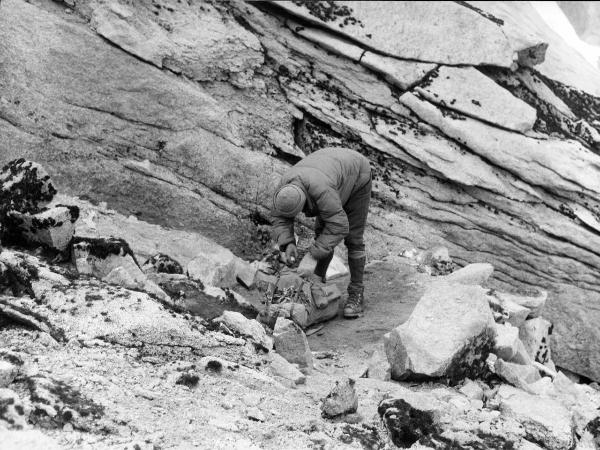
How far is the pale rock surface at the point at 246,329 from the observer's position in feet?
26.9

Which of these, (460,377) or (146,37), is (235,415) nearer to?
(460,377)

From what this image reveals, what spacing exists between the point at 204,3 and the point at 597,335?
39.0 ft

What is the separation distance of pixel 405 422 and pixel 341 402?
682mm

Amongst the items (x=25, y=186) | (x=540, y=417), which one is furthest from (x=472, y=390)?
(x=25, y=186)

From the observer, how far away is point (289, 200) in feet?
32.2

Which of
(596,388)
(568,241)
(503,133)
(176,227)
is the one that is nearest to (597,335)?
(596,388)

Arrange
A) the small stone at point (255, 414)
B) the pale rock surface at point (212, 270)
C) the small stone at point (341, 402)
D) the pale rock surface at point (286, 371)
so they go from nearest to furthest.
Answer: the small stone at point (255, 414)
the small stone at point (341, 402)
the pale rock surface at point (286, 371)
the pale rock surface at point (212, 270)

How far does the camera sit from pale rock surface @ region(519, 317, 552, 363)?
12.1m

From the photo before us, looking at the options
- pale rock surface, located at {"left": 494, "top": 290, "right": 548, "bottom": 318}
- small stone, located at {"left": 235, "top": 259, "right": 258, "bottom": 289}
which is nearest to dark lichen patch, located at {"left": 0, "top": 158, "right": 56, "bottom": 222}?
small stone, located at {"left": 235, "top": 259, "right": 258, "bottom": 289}

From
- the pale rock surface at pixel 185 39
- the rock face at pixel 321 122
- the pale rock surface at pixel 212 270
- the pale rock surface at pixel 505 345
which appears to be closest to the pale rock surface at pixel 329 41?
the rock face at pixel 321 122

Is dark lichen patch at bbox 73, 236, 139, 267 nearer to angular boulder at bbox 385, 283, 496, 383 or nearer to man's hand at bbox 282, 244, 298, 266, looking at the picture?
man's hand at bbox 282, 244, 298, 266

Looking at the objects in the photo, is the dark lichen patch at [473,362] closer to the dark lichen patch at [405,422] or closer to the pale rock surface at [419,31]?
the dark lichen patch at [405,422]

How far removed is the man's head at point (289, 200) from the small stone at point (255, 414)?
158 inches

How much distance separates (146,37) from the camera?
A: 565 inches
